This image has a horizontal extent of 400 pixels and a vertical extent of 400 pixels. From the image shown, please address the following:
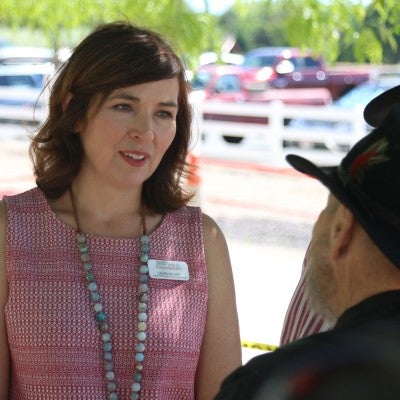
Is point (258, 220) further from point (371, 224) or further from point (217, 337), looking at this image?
point (371, 224)

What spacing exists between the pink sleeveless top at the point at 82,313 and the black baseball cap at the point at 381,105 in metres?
0.86

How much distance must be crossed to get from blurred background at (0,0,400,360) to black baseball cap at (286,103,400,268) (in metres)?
1.51

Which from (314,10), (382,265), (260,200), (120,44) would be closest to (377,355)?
(382,265)

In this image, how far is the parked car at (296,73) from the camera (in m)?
23.4

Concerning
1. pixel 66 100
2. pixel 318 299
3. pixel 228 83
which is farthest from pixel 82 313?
pixel 228 83

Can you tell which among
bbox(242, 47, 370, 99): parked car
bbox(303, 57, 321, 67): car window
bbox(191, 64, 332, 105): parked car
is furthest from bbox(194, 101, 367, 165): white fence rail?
bbox(303, 57, 321, 67): car window

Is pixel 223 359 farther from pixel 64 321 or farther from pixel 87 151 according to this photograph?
pixel 87 151

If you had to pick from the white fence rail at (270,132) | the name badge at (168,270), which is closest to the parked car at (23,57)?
the white fence rail at (270,132)

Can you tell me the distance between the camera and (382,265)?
1.48 metres

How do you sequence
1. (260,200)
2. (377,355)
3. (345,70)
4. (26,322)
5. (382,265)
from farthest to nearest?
(345,70) < (260,200) < (26,322) < (382,265) < (377,355)

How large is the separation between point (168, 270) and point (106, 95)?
20.4 inches

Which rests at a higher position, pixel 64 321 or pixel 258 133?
pixel 64 321

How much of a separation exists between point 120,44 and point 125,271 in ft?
2.07

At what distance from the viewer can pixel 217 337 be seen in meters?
2.82
